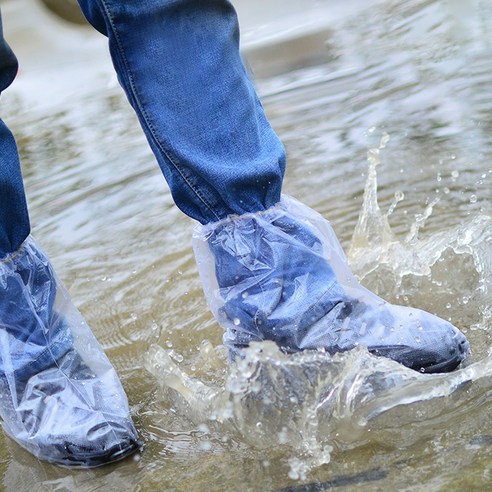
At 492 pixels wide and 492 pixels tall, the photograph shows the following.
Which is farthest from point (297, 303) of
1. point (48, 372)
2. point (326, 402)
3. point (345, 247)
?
point (345, 247)

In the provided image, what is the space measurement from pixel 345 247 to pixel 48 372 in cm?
83

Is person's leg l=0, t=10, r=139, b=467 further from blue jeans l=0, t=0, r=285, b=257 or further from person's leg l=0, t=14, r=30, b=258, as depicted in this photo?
blue jeans l=0, t=0, r=285, b=257

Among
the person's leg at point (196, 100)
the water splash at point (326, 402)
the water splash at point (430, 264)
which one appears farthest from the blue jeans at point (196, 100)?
the water splash at point (430, 264)

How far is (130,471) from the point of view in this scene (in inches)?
62.0

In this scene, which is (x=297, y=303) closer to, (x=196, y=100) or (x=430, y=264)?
(x=196, y=100)

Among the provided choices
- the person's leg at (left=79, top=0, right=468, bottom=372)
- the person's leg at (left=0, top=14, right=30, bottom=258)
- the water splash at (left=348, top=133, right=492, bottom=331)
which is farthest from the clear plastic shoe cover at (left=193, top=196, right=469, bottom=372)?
the person's leg at (left=0, top=14, right=30, bottom=258)

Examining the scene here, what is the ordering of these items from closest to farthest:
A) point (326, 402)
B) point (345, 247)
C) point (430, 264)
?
point (326, 402)
point (430, 264)
point (345, 247)

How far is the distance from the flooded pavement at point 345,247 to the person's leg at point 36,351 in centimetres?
7

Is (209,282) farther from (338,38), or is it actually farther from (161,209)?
(338,38)

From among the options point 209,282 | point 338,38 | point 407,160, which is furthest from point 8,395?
point 338,38

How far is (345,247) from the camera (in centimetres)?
229

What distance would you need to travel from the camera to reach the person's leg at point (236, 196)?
1520 millimetres

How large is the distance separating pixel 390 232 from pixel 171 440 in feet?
2.68

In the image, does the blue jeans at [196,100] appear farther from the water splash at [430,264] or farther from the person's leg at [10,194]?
the water splash at [430,264]
